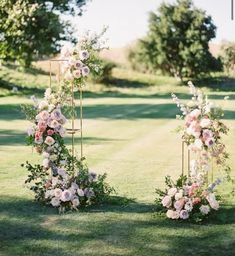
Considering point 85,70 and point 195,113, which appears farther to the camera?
point 85,70

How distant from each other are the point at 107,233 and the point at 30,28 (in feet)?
113

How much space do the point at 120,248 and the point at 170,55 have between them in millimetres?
62229

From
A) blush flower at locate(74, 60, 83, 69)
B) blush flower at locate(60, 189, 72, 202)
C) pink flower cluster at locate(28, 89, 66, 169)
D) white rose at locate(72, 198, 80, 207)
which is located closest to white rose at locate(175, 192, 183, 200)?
white rose at locate(72, 198, 80, 207)

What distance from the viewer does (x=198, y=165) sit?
897 centimetres

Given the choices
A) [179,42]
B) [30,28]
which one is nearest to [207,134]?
[30,28]

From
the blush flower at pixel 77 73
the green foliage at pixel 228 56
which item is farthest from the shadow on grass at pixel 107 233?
the green foliage at pixel 228 56

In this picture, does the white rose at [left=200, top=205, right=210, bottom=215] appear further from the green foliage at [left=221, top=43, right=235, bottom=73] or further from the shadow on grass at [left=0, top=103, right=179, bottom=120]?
the green foliage at [left=221, top=43, right=235, bottom=73]

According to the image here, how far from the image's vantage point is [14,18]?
121 feet

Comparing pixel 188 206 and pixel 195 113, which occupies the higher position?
pixel 195 113

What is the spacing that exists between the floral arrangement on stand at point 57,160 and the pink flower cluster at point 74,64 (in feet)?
0.06

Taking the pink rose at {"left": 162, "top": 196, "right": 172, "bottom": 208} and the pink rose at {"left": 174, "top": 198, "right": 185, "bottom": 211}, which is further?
the pink rose at {"left": 162, "top": 196, "right": 172, "bottom": 208}

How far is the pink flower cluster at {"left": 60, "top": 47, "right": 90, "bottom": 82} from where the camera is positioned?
9.56 m

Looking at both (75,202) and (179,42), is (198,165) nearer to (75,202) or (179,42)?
(75,202)

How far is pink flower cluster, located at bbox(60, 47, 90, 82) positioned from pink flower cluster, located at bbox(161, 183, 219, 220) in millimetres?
2750
